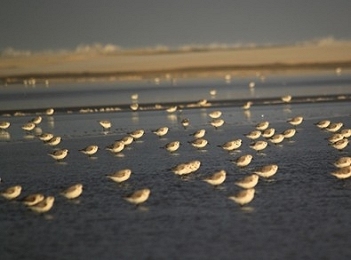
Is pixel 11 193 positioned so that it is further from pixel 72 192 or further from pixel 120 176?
pixel 120 176

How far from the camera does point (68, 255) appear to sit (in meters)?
17.0

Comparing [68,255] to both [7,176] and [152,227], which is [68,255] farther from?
[7,176]

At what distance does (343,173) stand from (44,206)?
30.8ft

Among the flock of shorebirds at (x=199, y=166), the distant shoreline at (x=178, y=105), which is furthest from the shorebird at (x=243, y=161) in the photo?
the distant shoreline at (x=178, y=105)

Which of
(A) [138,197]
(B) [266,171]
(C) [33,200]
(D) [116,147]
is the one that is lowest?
(A) [138,197]

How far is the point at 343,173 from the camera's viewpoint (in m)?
23.7

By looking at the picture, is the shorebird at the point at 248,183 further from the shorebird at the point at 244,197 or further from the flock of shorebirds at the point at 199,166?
the shorebird at the point at 244,197

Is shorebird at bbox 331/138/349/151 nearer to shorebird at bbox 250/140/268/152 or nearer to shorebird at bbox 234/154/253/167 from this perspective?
shorebird at bbox 250/140/268/152

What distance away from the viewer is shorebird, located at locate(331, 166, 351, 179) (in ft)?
77.9

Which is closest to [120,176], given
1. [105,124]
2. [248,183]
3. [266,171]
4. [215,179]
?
[215,179]

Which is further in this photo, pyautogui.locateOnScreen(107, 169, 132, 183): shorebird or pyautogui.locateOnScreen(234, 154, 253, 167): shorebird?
pyautogui.locateOnScreen(234, 154, 253, 167): shorebird

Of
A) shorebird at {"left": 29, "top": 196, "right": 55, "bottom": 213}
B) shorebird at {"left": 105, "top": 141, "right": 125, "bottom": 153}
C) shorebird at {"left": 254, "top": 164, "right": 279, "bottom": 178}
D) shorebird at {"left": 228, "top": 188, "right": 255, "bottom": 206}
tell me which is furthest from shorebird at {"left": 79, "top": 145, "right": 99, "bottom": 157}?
shorebird at {"left": 228, "top": 188, "right": 255, "bottom": 206}

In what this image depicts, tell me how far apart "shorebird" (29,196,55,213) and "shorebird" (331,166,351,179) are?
9002 mm

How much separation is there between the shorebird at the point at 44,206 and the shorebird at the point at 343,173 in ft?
29.5
